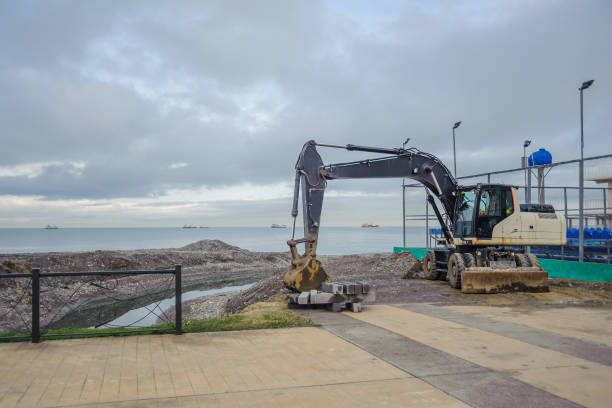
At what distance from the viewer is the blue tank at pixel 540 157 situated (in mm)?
24531

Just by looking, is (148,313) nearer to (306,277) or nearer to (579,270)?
(306,277)

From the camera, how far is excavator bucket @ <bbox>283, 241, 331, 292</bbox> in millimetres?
12695

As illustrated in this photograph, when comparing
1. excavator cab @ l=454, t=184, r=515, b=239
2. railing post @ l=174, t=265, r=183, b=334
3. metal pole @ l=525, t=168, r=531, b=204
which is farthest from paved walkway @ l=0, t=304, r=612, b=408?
metal pole @ l=525, t=168, r=531, b=204

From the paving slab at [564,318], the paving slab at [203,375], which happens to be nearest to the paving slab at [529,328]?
the paving slab at [564,318]

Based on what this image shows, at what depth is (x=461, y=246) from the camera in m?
17.1

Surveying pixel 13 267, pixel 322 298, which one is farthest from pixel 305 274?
pixel 13 267

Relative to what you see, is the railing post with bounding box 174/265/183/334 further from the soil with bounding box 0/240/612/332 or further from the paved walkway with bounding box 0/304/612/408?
the soil with bounding box 0/240/612/332

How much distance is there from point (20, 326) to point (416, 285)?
1403cm

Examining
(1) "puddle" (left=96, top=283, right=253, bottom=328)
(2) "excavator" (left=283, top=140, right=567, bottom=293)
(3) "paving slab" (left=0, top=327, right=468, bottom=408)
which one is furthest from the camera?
(1) "puddle" (left=96, top=283, right=253, bottom=328)

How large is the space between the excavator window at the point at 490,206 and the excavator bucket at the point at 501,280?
63.1 inches

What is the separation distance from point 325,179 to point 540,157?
51.0ft

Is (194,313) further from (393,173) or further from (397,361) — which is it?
(397,361)

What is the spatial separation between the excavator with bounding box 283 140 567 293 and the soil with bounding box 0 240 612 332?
0.72m

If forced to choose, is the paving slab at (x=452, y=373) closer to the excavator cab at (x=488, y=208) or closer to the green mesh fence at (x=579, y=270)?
the excavator cab at (x=488, y=208)
